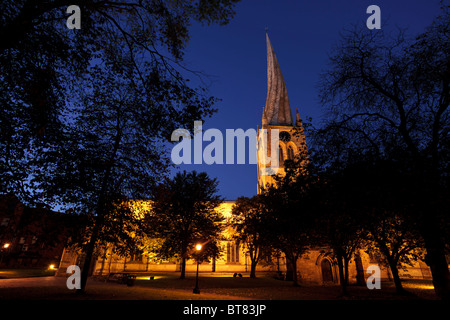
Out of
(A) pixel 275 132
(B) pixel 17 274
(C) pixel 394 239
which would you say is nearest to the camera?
(C) pixel 394 239

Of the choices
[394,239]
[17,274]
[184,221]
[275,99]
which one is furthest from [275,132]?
[17,274]

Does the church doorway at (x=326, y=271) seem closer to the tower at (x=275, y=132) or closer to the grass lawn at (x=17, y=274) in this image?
the tower at (x=275, y=132)

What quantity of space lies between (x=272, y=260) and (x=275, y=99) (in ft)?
160

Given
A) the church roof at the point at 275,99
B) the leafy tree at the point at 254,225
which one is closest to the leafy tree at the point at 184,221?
the leafy tree at the point at 254,225

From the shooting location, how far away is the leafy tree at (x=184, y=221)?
93.6ft

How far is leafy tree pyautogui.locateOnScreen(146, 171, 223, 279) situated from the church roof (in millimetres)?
40883

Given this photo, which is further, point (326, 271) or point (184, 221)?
point (326, 271)

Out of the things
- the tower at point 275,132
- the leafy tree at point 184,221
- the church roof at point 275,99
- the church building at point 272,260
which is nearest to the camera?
the leafy tree at point 184,221

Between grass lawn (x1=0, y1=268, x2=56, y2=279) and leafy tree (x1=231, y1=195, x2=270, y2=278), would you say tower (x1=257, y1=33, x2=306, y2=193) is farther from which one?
grass lawn (x1=0, y1=268, x2=56, y2=279)

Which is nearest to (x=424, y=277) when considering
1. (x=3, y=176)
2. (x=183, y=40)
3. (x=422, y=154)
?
(x=422, y=154)

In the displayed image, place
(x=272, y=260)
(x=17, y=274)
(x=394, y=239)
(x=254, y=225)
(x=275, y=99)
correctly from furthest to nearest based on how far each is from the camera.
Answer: (x=275, y=99) < (x=272, y=260) < (x=17, y=274) < (x=254, y=225) < (x=394, y=239)

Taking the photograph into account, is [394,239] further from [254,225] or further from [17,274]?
[17,274]

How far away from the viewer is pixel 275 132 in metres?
60.5

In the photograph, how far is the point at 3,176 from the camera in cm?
778
